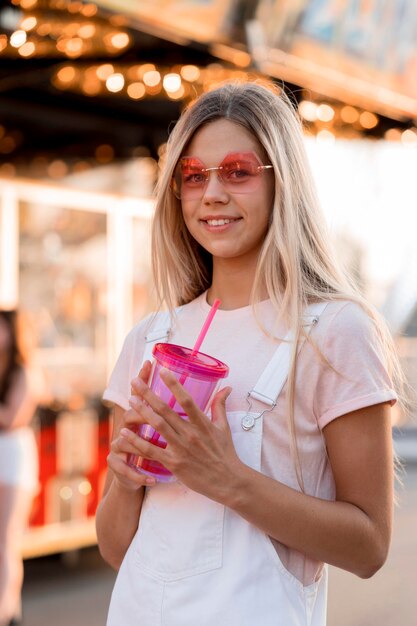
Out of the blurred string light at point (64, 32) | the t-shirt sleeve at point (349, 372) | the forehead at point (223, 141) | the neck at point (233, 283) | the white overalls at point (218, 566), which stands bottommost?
the white overalls at point (218, 566)

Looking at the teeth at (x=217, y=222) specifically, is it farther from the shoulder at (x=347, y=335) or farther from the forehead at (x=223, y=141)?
the shoulder at (x=347, y=335)

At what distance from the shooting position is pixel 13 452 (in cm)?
454

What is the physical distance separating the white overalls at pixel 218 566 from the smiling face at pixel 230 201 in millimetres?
193

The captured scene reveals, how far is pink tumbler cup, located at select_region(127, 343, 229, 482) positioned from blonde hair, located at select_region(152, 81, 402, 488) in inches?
5.3

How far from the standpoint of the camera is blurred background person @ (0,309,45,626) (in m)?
4.50

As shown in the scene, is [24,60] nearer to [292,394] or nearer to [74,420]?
[74,420]

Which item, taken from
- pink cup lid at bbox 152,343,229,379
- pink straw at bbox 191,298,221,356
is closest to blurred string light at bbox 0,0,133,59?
pink straw at bbox 191,298,221,356

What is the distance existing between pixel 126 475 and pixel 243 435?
22 centimetres

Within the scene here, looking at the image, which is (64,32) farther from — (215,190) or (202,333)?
(202,333)

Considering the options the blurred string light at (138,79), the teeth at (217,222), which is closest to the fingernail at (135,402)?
the teeth at (217,222)

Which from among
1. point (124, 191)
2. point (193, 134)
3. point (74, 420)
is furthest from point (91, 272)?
point (193, 134)

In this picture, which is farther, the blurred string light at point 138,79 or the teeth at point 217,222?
the blurred string light at point 138,79

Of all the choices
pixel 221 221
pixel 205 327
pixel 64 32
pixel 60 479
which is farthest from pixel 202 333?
pixel 60 479

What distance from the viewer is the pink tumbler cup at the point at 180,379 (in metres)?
1.52
